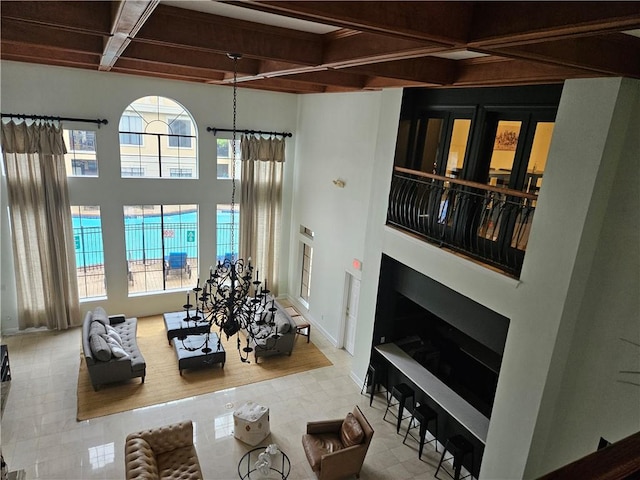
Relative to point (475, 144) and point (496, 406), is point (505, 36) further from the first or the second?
point (496, 406)

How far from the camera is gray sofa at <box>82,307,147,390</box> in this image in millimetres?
6625

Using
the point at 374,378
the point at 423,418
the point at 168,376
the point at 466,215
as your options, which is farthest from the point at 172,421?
the point at 466,215

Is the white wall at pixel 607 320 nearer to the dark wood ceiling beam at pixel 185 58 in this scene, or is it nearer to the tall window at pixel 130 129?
the dark wood ceiling beam at pixel 185 58

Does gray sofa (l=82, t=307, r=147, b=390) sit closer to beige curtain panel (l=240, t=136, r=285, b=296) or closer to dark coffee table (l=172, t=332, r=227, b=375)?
dark coffee table (l=172, t=332, r=227, b=375)

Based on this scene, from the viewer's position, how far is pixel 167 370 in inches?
293

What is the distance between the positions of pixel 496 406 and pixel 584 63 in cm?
361

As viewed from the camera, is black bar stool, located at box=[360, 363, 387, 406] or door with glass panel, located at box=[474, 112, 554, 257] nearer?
door with glass panel, located at box=[474, 112, 554, 257]

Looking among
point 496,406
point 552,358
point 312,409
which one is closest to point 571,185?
point 552,358

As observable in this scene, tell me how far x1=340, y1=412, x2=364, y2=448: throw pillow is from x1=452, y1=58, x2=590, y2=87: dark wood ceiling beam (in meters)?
4.35

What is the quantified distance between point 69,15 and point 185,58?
2.19 meters

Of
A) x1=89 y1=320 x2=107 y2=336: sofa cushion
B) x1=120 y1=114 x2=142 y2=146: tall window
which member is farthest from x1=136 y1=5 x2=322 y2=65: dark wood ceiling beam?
x1=120 y1=114 x2=142 y2=146: tall window

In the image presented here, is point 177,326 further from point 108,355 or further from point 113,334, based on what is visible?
point 108,355

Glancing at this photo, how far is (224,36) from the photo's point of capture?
3.35m

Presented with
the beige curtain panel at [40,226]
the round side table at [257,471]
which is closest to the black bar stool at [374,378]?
the round side table at [257,471]
